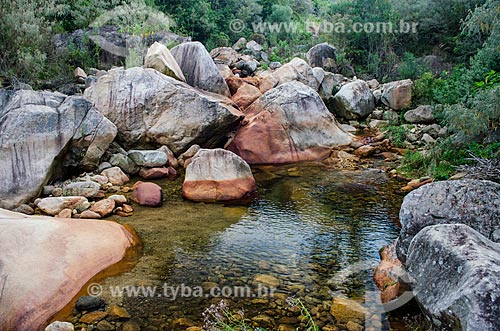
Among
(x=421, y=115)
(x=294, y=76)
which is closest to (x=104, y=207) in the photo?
(x=294, y=76)

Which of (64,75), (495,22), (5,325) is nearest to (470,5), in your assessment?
(495,22)

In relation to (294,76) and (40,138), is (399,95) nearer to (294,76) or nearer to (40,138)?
(294,76)

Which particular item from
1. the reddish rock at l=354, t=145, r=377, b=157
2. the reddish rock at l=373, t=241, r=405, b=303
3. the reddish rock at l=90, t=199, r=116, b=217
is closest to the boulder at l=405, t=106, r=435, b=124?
the reddish rock at l=354, t=145, r=377, b=157

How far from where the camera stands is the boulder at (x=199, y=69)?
434 inches

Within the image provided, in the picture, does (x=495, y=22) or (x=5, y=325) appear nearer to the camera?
(x=5, y=325)

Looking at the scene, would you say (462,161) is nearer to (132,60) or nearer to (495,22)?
(495,22)

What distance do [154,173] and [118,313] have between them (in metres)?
4.56

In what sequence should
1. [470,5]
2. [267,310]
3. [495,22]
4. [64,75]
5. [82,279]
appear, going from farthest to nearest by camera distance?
[470,5], [64,75], [495,22], [82,279], [267,310]

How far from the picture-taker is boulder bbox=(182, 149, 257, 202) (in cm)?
A: 727

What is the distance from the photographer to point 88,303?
4.02m

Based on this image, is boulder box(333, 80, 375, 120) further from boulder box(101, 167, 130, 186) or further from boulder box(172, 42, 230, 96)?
boulder box(101, 167, 130, 186)

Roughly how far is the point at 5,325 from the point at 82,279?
89cm

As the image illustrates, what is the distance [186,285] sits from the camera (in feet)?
14.8

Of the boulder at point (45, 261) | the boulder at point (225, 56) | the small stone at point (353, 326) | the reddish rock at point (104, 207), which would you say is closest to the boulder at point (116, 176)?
the reddish rock at point (104, 207)
